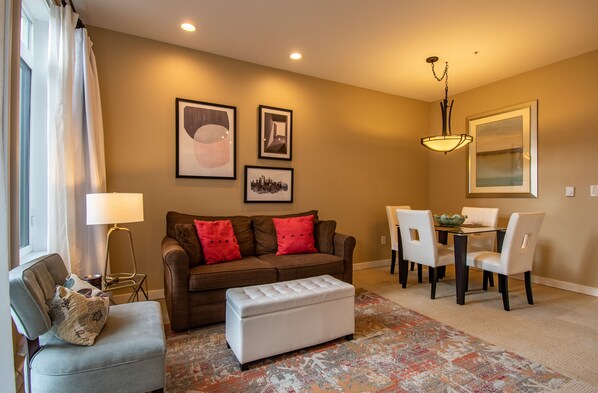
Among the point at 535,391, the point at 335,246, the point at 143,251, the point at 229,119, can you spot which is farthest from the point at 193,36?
the point at 535,391

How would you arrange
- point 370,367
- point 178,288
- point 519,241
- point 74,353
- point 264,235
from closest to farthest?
point 74,353, point 370,367, point 178,288, point 519,241, point 264,235

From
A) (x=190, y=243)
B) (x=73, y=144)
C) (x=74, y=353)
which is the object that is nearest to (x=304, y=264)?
(x=190, y=243)

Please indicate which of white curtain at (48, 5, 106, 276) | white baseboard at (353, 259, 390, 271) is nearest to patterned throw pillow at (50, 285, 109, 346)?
white curtain at (48, 5, 106, 276)

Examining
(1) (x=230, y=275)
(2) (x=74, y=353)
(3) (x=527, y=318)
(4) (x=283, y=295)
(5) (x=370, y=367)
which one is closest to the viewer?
(2) (x=74, y=353)

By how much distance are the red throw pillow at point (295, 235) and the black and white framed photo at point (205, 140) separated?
2.79 ft

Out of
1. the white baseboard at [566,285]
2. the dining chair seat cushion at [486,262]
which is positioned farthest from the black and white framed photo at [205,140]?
the white baseboard at [566,285]

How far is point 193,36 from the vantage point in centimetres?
319

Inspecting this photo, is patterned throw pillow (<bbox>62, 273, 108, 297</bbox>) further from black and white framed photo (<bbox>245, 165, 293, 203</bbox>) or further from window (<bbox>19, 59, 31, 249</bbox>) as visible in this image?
black and white framed photo (<bbox>245, 165, 293, 203</bbox>)

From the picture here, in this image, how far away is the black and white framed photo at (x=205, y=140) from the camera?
3.38 meters

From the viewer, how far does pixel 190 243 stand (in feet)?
9.32

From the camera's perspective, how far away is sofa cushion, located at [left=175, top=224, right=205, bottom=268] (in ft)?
9.23

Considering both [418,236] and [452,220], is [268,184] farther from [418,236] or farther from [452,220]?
[452,220]

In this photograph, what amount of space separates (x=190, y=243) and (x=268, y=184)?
4.42 ft

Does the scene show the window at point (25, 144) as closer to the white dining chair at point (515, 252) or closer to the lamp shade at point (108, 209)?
the lamp shade at point (108, 209)
